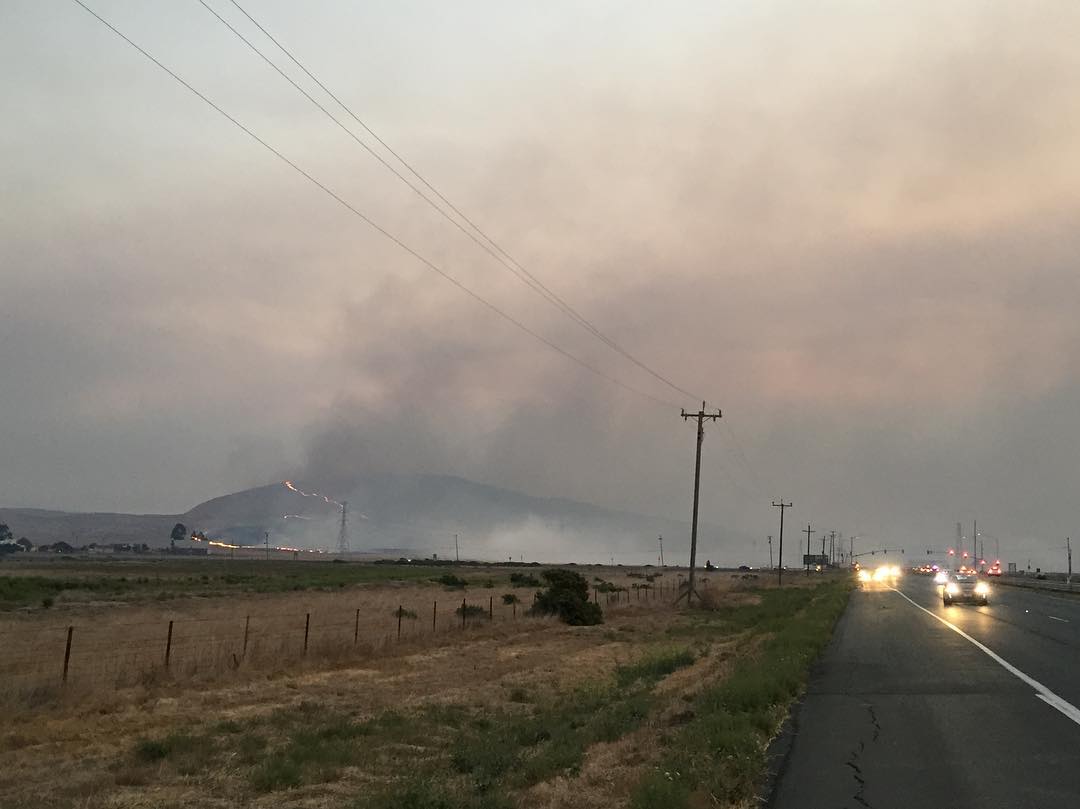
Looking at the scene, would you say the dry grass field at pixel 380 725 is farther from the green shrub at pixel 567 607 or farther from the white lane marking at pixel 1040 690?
the green shrub at pixel 567 607

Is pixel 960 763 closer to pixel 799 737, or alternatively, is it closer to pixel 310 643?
pixel 799 737

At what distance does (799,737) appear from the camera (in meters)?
13.9

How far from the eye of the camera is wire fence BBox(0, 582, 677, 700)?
2228 cm

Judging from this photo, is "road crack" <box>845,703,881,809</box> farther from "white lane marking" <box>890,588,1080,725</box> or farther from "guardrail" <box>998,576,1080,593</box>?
"guardrail" <box>998,576,1080,593</box>

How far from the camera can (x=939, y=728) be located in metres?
14.5

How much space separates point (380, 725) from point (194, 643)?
14.6 metres

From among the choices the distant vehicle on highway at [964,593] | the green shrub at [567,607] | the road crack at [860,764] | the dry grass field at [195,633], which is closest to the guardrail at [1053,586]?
the distant vehicle on highway at [964,593]

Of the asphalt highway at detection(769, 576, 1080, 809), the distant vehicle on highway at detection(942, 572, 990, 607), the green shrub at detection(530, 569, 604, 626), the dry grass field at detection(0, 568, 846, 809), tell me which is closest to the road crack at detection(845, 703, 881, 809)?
the asphalt highway at detection(769, 576, 1080, 809)

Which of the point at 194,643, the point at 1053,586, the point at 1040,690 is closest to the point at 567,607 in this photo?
the point at 194,643

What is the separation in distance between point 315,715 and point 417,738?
131 inches

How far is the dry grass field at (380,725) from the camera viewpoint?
39.8 ft

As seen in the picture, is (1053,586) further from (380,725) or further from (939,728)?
(380,725)

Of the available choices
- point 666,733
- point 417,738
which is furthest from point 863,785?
point 417,738

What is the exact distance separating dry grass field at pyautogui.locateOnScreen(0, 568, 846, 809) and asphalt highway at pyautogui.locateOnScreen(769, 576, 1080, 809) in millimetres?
887
